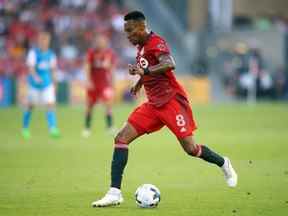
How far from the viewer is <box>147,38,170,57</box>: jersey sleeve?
1177cm

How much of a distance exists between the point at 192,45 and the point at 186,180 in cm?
3189

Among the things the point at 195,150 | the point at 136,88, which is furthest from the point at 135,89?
the point at 195,150

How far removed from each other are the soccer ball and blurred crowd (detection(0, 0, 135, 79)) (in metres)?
29.4

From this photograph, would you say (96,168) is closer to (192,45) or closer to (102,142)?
(102,142)

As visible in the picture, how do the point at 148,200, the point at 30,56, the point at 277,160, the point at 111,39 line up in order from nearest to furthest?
1. the point at 148,200
2. the point at 277,160
3. the point at 30,56
4. the point at 111,39

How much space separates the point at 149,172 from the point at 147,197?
13.7 ft

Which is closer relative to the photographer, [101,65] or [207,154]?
[207,154]

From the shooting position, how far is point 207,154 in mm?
12555

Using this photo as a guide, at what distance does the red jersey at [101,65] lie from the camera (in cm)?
2509

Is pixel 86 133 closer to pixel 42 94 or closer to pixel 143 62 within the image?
pixel 42 94

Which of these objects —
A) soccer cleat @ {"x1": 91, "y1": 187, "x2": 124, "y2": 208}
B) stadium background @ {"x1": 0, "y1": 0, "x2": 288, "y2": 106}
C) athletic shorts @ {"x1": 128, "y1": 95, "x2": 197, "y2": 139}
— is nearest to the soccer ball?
soccer cleat @ {"x1": 91, "y1": 187, "x2": 124, "y2": 208}

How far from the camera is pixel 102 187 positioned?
13594 mm

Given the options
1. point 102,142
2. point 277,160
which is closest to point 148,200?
point 277,160

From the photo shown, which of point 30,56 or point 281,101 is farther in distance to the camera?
point 281,101
